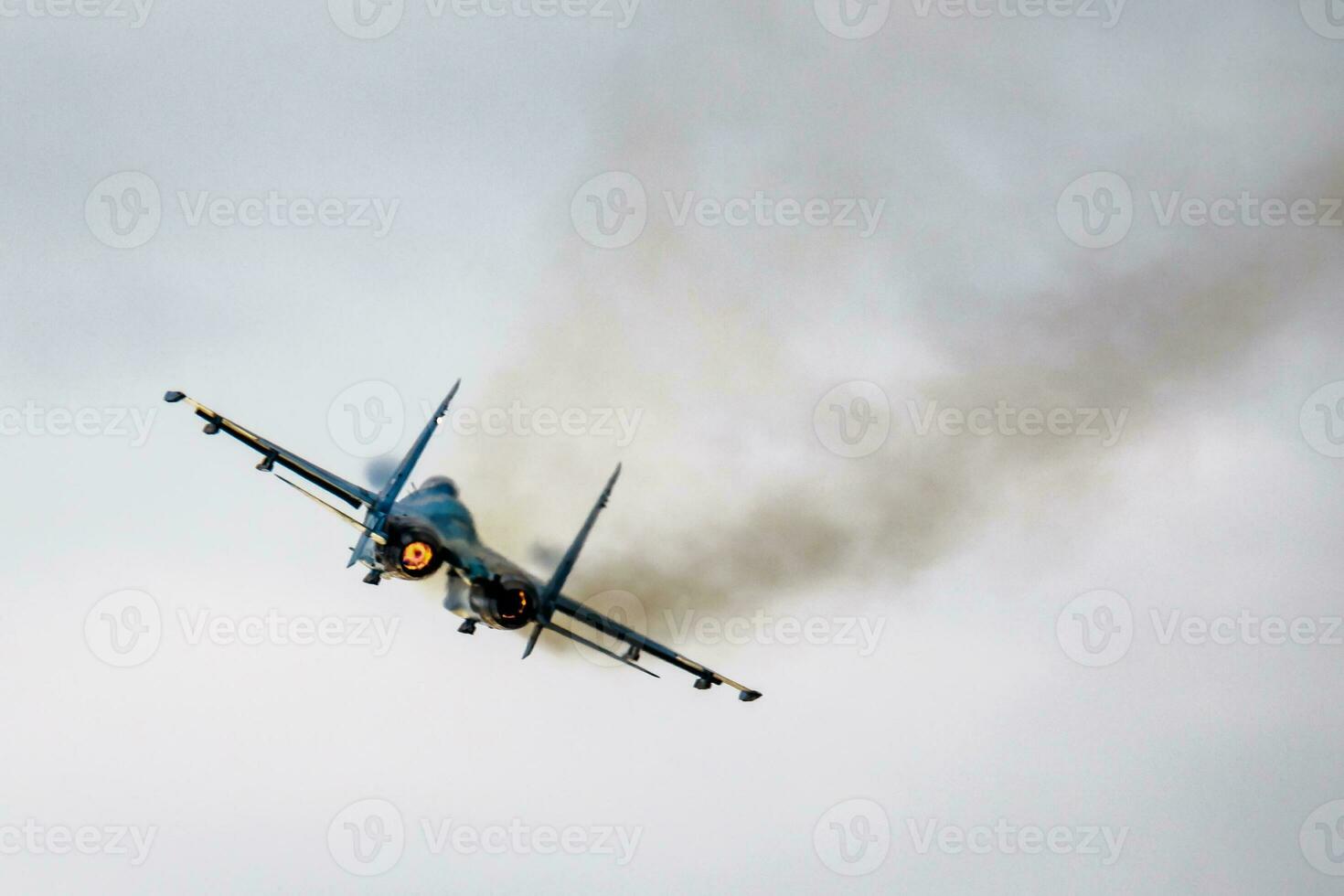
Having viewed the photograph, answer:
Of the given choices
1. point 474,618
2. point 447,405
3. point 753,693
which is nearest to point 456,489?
point 447,405

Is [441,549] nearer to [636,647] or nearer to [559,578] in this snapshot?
[559,578]

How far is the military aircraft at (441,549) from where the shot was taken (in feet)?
215

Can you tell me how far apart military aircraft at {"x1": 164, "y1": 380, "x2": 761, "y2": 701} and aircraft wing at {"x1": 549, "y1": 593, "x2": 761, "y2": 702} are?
0.57 feet

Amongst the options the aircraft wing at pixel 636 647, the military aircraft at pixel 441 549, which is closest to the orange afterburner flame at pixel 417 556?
the military aircraft at pixel 441 549

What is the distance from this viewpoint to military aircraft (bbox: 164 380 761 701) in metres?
65.4

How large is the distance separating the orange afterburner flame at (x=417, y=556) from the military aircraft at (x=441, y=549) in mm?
37

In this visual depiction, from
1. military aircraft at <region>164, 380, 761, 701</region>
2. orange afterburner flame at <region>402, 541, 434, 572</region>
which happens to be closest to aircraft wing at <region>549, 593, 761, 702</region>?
military aircraft at <region>164, 380, 761, 701</region>

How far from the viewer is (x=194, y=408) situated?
225 feet

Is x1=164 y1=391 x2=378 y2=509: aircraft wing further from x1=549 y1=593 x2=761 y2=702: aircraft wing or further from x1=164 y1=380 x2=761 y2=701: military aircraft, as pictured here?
x1=549 y1=593 x2=761 y2=702: aircraft wing

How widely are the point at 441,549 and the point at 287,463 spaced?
8855 millimetres

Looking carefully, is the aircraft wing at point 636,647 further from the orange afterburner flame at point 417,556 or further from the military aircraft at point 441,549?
the orange afterburner flame at point 417,556

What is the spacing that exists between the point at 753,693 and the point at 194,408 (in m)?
28.6

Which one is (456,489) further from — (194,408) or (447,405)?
(194,408)

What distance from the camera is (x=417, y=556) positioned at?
214ft
